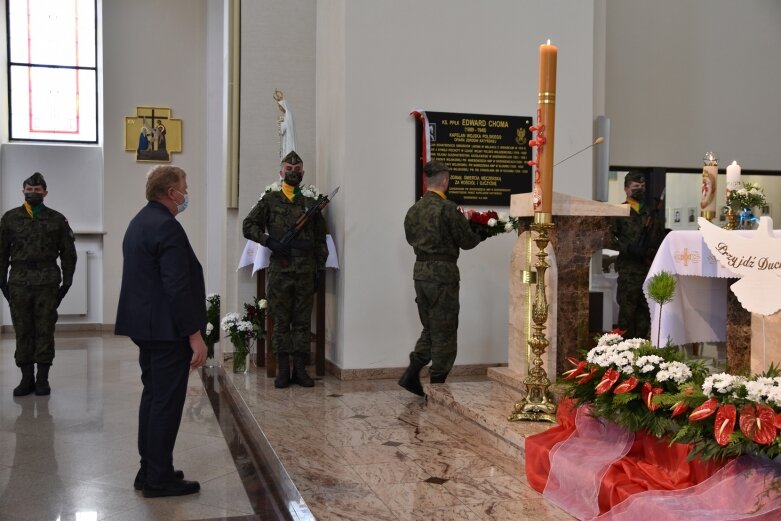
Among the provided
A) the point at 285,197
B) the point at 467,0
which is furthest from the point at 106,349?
the point at 467,0

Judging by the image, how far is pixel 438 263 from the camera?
6105 millimetres

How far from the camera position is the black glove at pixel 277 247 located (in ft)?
22.2

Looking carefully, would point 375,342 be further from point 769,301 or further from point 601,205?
point 769,301

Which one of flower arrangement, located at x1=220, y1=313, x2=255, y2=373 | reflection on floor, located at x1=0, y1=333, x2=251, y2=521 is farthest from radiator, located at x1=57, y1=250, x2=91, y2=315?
flower arrangement, located at x1=220, y1=313, x2=255, y2=373

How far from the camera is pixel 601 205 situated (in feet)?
18.0

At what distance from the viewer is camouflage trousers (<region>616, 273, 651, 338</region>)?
7086 millimetres

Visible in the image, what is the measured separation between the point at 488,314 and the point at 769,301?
383cm

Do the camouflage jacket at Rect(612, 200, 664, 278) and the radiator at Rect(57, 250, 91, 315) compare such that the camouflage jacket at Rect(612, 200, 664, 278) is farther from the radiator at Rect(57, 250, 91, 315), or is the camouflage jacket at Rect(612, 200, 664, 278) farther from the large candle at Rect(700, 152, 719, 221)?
the radiator at Rect(57, 250, 91, 315)

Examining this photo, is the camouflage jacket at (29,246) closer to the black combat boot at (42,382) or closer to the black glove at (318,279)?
the black combat boot at (42,382)

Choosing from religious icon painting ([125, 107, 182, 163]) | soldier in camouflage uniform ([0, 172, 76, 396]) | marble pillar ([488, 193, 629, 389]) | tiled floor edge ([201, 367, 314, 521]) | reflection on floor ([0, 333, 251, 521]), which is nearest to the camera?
tiled floor edge ([201, 367, 314, 521])

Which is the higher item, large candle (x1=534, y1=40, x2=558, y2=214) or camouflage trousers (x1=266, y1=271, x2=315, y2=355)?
large candle (x1=534, y1=40, x2=558, y2=214)

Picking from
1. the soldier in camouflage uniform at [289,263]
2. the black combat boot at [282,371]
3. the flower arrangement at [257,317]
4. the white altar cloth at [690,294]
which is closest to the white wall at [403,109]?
the soldier in camouflage uniform at [289,263]

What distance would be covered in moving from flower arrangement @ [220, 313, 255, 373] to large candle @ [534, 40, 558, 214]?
370 cm

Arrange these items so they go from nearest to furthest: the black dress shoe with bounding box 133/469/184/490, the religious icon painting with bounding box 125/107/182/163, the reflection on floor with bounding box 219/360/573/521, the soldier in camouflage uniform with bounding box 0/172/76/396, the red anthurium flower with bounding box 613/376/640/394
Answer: the red anthurium flower with bounding box 613/376/640/394, the reflection on floor with bounding box 219/360/573/521, the black dress shoe with bounding box 133/469/184/490, the soldier in camouflage uniform with bounding box 0/172/76/396, the religious icon painting with bounding box 125/107/182/163
